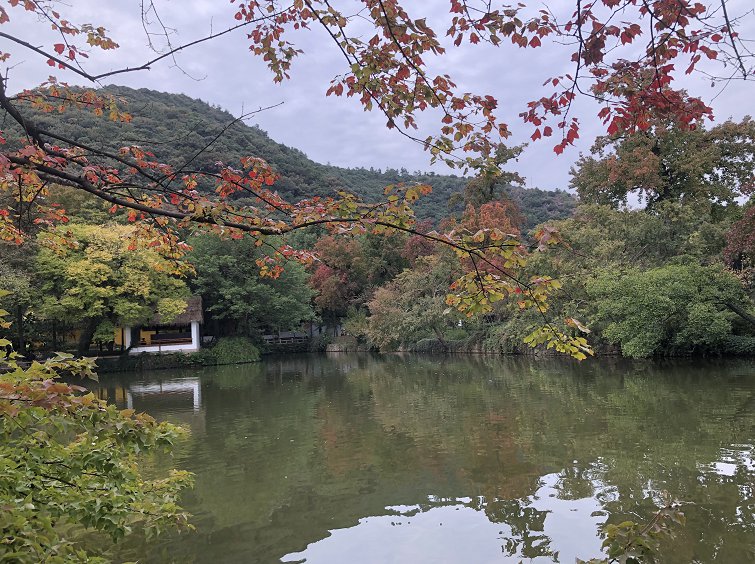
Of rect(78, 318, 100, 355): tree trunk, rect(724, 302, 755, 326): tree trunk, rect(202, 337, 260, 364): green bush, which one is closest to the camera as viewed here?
rect(724, 302, 755, 326): tree trunk

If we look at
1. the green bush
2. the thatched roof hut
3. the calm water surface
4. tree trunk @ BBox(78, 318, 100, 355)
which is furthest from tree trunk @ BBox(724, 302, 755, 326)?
tree trunk @ BBox(78, 318, 100, 355)

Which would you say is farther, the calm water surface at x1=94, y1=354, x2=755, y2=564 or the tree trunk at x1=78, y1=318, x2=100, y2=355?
the tree trunk at x1=78, y1=318, x2=100, y2=355

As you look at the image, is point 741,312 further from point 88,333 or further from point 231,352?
point 88,333

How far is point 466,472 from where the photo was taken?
21.2 feet

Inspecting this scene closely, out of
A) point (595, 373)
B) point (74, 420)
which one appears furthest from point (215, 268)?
point (74, 420)

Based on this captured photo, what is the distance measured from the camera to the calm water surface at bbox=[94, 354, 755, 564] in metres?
4.62

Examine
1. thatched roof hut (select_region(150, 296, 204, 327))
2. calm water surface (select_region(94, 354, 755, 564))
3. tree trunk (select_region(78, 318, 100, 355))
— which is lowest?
calm water surface (select_region(94, 354, 755, 564))

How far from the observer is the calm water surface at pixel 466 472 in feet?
15.1

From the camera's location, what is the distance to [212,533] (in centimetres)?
500

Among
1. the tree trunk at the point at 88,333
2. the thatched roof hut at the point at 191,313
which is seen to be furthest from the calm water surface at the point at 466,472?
the thatched roof hut at the point at 191,313

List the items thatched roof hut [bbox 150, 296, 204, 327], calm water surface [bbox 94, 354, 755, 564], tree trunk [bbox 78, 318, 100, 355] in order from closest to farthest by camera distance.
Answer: calm water surface [bbox 94, 354, 755, 564], tree trunk [bbox 78, 318, 100, 355], thatched roof hut [bbox 150, 296, 204, 327]

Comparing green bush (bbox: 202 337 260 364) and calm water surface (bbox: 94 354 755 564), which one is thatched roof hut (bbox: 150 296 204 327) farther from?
calm water surface (bbox: 94 354 755 564)

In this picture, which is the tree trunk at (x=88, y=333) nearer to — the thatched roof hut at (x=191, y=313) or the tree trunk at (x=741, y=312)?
the thatched roof hut at (x=191, y=313)

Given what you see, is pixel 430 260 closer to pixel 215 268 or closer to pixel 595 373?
pixel 215 268
